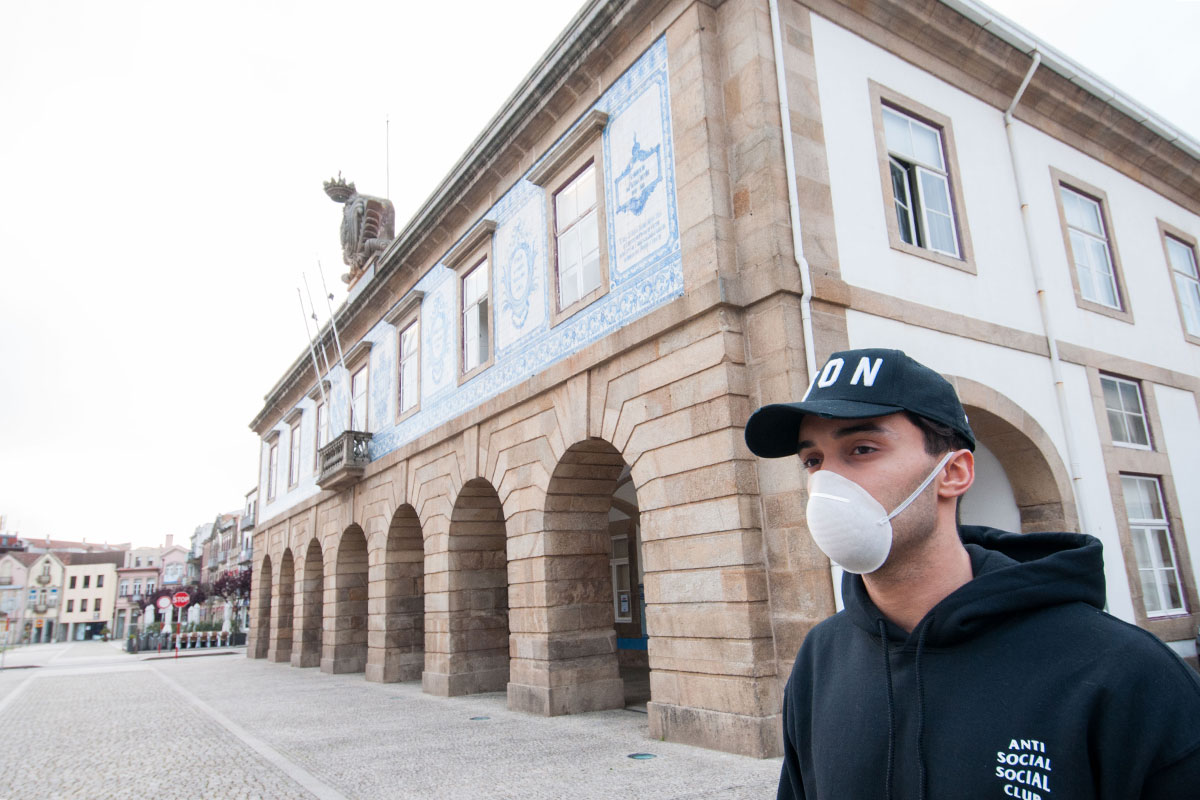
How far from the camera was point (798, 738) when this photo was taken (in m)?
1.84

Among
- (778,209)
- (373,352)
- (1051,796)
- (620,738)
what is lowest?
(620,738)

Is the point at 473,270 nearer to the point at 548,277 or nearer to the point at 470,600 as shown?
the point at 548,277

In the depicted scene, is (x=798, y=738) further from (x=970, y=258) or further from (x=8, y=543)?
(x=8, y=543)

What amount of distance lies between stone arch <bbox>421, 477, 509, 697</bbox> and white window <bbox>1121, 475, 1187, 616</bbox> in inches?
334

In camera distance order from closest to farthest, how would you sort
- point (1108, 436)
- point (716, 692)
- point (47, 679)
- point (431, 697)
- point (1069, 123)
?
point (716, 692), point (1108, 436), point (1069, 123), point (431, 697), point (47, 679)

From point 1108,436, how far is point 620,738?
6.95 meters

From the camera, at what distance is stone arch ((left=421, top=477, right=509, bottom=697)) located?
1289 centimetres

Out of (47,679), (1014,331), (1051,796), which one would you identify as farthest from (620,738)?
(47,679)

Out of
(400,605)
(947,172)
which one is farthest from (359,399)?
(947,172)

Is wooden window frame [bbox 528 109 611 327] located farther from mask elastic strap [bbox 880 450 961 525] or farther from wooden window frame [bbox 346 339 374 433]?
wooden window frame [bbox 346 339 374 433]

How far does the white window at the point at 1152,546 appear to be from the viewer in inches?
392

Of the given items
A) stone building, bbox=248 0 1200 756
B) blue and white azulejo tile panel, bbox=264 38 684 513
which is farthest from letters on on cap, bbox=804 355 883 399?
blue and white azulejo tile panel, bbox=264 38 684 513

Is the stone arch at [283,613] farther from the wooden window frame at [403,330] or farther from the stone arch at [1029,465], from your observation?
the stone arch at [1029,465]

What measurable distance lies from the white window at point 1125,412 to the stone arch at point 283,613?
2087 cm
